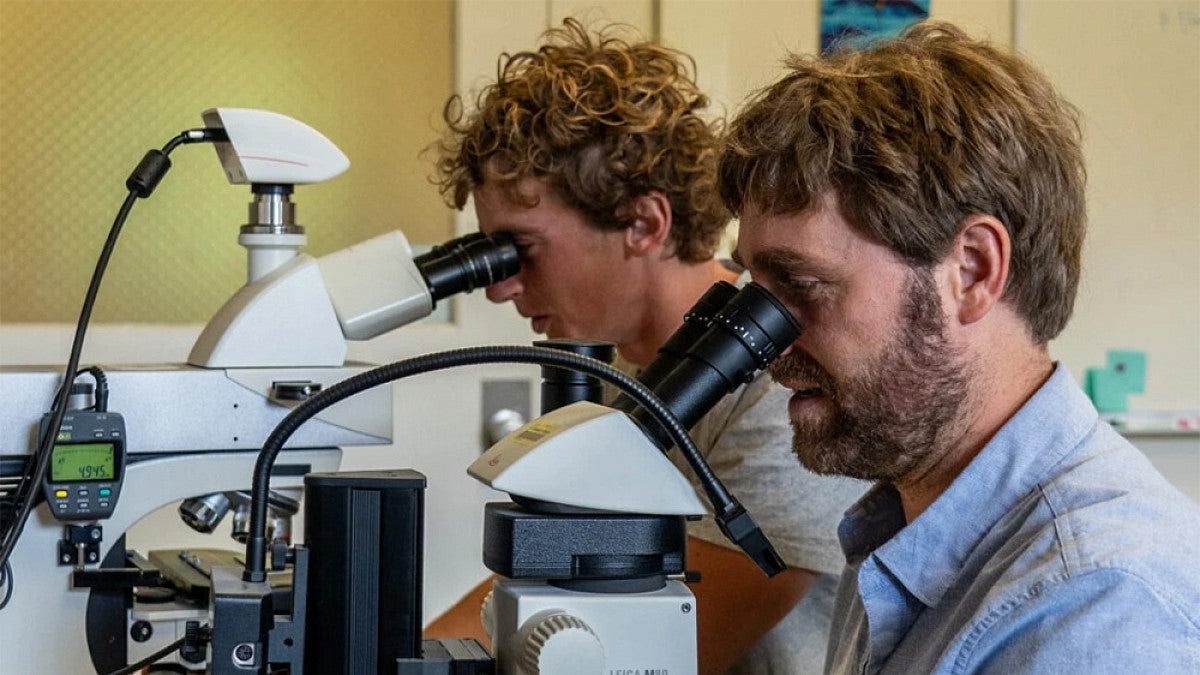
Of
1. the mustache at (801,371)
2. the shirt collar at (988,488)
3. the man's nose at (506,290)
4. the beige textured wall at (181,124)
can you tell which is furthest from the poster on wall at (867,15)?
the shirt collar at (988,488)

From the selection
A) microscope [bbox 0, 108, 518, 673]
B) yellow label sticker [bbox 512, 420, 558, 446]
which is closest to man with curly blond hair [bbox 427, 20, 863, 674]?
microscope [bbox 0, 108, 518, 673]

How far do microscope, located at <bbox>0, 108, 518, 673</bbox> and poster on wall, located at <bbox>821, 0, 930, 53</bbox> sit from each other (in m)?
1.31

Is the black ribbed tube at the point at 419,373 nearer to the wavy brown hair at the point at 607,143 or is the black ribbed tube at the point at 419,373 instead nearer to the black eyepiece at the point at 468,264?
the black eyepiece at the point at 468,264

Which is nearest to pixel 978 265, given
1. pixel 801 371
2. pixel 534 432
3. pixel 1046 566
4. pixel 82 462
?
pixel 801 371

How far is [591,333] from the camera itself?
170 centimetres

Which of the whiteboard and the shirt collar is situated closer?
the shirt collar

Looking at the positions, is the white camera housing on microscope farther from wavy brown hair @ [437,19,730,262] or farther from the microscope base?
the microscope base

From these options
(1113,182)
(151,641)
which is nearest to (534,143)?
(151,641)

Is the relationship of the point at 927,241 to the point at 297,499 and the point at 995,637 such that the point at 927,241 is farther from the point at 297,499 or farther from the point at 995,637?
the point at 297,499

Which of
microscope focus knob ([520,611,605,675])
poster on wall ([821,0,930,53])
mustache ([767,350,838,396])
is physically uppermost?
poster on wall ([821,0,930,53])

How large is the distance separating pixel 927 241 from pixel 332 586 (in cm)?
50

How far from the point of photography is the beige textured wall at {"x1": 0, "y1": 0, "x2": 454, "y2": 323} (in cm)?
217

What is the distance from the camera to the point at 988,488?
1.01m

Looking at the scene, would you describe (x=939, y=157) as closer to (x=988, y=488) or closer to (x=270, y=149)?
(x=988, y=488)
